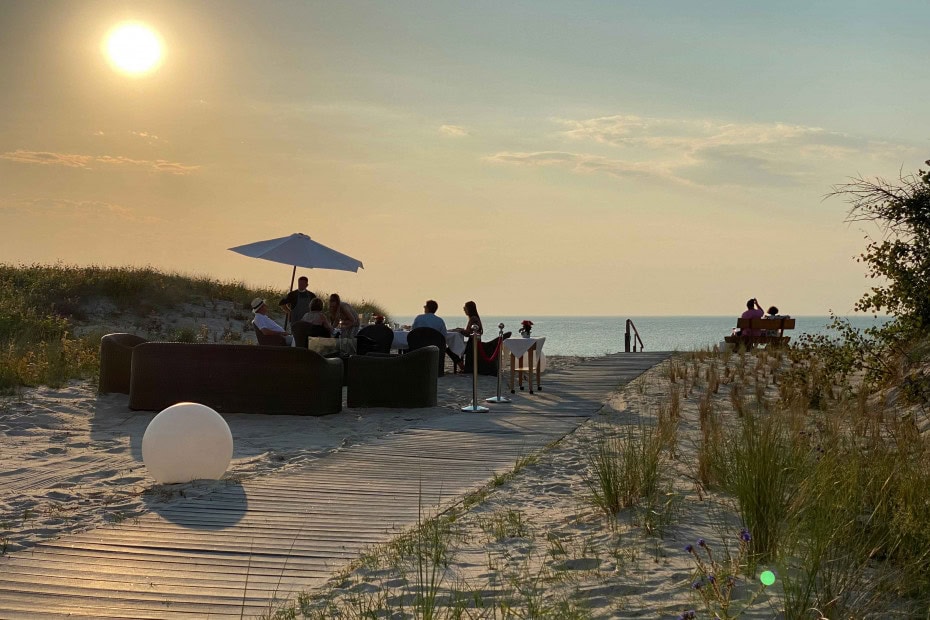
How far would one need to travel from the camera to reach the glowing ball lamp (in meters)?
6.47

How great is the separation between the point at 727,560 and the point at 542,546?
115 cm

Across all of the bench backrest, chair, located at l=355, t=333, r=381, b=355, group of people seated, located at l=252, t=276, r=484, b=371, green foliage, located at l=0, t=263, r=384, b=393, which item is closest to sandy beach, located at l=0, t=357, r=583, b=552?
Answer: chair, located at l=355, t=333, r=381, b=355

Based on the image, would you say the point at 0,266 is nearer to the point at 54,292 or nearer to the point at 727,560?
the point at 54,292

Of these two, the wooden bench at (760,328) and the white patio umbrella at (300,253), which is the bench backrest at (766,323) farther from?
the white patio umbrella at (300,253)

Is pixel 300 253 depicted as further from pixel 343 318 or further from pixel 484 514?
pixel 484 514

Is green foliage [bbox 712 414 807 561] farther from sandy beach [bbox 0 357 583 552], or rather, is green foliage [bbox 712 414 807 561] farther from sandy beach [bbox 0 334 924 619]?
sandy beach [bbox 0 357 583 552]

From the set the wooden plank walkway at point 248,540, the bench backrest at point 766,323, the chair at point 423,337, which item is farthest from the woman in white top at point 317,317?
the bench backrest at point 766,323

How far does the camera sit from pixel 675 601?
381 cm

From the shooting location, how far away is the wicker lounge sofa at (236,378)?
10.2 m

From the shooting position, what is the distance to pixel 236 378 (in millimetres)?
10273

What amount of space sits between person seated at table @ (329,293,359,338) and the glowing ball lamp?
720 cm

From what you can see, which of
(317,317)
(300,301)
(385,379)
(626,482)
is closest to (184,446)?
(626,482)

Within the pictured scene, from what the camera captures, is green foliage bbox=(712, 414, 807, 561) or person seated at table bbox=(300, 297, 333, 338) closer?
green foliage bbox=(712, 414, 807, 561)

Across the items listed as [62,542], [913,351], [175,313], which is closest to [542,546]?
[62,542]
